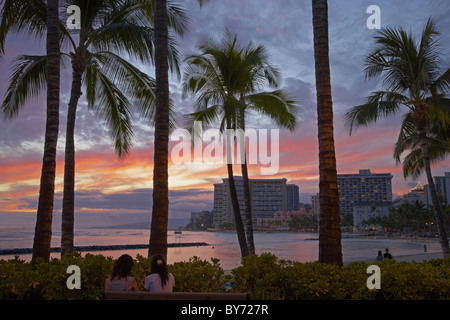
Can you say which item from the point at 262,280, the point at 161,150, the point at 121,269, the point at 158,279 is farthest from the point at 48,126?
the point at 262,280

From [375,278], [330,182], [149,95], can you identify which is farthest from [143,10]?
[375,278]

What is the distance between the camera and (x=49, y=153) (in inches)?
324

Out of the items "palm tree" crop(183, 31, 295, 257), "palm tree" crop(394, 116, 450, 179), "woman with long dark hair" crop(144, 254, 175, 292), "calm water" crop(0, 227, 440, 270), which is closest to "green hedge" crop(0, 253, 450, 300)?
"woman with long dark hair" crop(144, 254, 175, 292)

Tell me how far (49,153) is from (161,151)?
2.60 metres

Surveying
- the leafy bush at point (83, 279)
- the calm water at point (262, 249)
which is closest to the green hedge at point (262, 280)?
the leafy bush at point (83, 279)

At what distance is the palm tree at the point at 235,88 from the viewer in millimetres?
15531

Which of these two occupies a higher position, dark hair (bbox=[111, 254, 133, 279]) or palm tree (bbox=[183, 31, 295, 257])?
palm tree (bbox=[183, 31, 295, 257])

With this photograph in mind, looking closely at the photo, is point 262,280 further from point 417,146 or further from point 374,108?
point 417,146

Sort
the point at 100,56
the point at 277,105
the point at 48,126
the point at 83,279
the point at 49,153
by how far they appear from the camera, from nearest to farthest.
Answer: the point at 83,279 < the point at 49,153 < the point at 48,126 < the point at 100,56 < the point at 277,105

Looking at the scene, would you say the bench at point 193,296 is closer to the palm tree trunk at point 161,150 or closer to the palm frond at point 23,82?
the palm tree trunk at point 161,150

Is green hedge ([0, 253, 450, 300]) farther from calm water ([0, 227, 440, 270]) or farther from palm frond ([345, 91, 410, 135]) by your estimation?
calm water ([0, 227, 440, 270])

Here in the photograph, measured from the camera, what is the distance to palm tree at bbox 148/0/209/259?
7.39 meters

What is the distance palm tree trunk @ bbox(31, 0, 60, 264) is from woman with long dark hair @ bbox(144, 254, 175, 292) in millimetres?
3705
